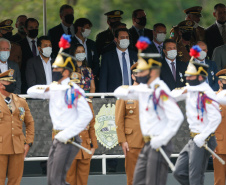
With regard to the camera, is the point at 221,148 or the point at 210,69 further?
the point at 210,69

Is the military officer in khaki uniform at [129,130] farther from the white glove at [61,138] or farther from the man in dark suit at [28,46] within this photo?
the man in dark suit at [28,46]

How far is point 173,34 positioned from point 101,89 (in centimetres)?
224

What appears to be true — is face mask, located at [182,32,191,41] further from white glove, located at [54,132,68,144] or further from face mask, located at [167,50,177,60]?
white glove, located at [54,132,68,144]

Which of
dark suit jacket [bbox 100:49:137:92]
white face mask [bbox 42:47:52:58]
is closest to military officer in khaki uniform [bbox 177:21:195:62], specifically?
dark suit jacket [bbox 100:49:137:92]

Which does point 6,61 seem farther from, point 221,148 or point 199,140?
point 199,140

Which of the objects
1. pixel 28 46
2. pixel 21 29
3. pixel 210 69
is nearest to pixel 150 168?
pixel 210 69

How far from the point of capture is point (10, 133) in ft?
38.6

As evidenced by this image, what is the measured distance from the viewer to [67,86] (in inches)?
420

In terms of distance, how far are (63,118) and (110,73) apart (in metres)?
3.17

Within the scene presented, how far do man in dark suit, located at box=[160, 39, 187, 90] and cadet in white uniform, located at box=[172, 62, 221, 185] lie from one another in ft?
8.84

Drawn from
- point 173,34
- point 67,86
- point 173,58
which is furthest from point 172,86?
point 67,86

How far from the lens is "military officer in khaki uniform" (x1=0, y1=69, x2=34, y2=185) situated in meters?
11.7

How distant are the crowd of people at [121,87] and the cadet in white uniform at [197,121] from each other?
0.01m

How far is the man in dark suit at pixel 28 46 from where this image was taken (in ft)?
45.6
